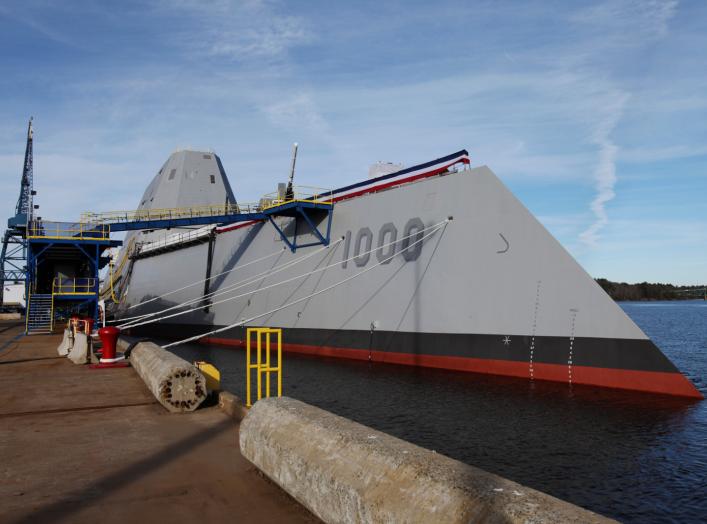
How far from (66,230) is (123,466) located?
30.2 meters

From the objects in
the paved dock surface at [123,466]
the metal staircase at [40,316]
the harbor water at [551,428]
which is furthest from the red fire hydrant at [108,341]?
the metal staircase at [40,316]

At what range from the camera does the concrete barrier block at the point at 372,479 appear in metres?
3.78

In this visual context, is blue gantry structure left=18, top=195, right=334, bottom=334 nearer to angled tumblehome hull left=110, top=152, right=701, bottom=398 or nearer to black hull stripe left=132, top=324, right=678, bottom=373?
angled tumblehome hull left=110, top=152, right=701, bottom=398

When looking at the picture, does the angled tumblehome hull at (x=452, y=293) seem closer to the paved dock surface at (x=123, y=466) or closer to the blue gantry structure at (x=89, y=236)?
the blue gantry structure at (x=89, y=236)

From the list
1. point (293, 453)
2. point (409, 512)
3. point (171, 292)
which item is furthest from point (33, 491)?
point (171, 292)

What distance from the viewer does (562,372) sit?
1716cm

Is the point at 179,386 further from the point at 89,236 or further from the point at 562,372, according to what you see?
the point at 89,236

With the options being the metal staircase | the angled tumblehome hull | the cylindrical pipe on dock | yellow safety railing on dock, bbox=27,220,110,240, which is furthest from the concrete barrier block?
the metal staircase

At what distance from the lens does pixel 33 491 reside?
5.97 meters

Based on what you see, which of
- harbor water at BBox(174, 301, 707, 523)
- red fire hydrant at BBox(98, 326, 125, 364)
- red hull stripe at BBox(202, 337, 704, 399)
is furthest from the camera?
red fire hydrant at BBox(98, 326, 125, 364)

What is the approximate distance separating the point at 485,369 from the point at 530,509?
1554 centimetres

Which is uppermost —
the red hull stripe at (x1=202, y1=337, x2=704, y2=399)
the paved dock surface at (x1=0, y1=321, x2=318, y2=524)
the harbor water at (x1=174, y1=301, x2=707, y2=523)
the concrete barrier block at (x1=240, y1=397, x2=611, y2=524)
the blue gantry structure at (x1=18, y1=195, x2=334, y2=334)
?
the blue gantry structure at (x1=18, y1=195, x2=334, y2=334)

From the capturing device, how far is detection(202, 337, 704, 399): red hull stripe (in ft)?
51.4

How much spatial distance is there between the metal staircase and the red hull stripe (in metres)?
21.3
